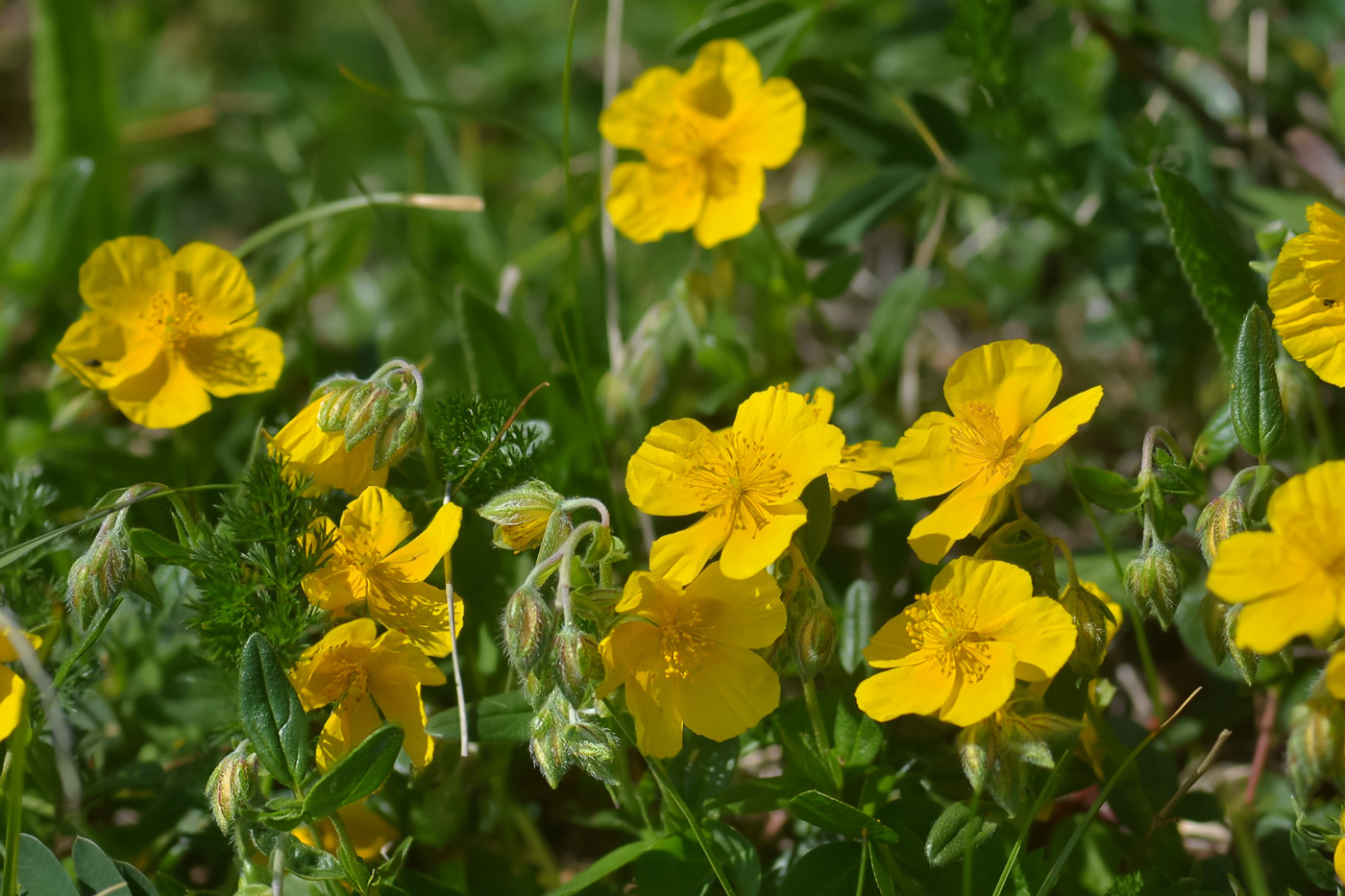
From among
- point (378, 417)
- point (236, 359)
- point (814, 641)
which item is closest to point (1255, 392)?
point (814, 641)

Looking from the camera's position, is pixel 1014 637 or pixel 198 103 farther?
pixel 198 103

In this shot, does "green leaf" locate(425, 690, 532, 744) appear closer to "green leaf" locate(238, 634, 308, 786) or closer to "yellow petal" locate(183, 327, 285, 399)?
"green leaf" locate(238, 634, 308, 786)

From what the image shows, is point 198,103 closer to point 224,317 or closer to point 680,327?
point 224,317

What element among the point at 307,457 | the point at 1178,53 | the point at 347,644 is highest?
the point at 1178,53

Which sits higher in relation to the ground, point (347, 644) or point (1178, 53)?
point (1178, 53)

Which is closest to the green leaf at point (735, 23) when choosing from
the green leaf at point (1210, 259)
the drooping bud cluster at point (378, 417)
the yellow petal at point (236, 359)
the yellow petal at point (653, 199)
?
the yellow petal at point (653, 199)

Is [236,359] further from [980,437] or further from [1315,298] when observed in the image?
[1315,298]

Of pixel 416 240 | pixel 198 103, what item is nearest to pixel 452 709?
pixel 416 240
